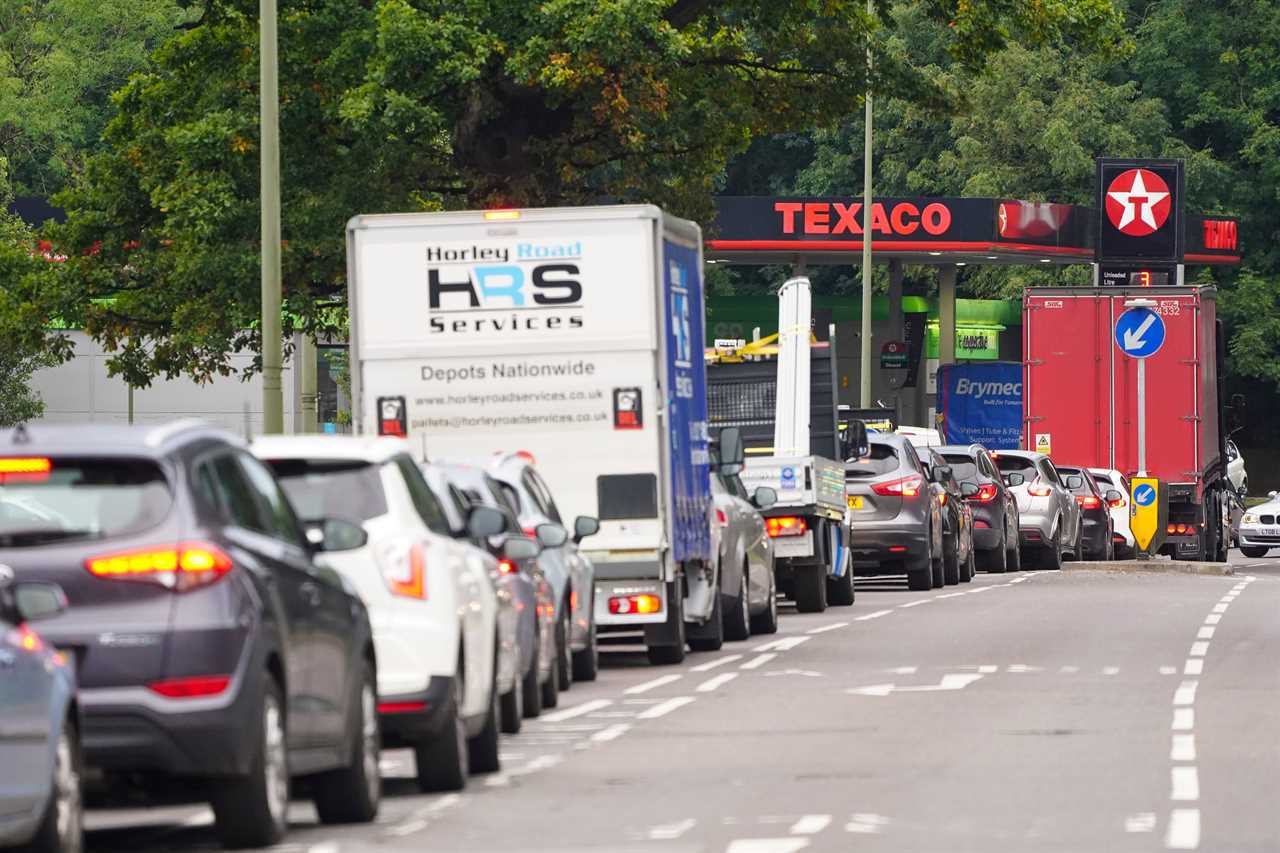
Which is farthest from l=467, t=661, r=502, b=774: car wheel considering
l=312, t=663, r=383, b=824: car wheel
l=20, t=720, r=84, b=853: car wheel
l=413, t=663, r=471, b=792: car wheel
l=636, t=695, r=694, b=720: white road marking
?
l=20, t=720, r=84, b=853: car wheel

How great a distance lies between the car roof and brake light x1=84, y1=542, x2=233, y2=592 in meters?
2.87

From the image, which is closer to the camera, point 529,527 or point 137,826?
point 137,826

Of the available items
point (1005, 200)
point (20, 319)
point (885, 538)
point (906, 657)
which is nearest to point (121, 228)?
point (20, 319)

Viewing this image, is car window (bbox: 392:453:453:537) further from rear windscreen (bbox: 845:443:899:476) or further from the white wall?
the white wall

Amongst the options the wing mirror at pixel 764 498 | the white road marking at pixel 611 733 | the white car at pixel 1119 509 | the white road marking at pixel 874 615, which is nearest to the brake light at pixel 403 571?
the white road marking at pixel 611 733

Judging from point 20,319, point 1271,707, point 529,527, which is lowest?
point 1271,707

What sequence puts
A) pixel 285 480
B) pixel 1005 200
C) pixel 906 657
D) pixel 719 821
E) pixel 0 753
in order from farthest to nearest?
pixel 1005 200 → pixel 906 657 → pixel 285 480 → pixel 719 821 → pixel 0 753

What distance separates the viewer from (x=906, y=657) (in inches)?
883

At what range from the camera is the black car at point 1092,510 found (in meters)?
43.4

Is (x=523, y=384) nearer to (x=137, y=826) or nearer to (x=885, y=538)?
(x=137, y=826)

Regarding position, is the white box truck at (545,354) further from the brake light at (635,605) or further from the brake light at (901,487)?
the brake light at (901,487)

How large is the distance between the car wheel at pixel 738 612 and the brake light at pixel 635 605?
3186 millimetres

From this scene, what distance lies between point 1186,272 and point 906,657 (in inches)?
2450

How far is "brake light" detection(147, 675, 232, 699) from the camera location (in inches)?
401
